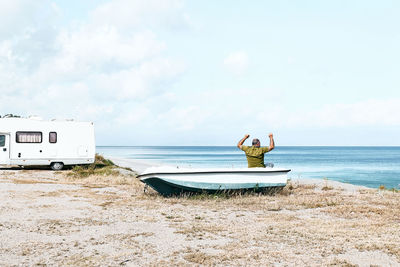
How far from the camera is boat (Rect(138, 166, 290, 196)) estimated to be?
12719 mm

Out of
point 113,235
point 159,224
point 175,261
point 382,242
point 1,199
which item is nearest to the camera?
point 175,261

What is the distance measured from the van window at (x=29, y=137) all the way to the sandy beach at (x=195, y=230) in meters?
Answer: 10.5

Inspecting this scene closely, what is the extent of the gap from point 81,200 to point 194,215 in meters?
4.20

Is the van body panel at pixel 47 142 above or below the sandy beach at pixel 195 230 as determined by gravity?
above

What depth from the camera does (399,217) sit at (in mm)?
9797

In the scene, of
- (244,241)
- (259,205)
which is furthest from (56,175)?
(244,241)

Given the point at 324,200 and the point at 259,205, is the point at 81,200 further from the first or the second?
the point at 324,200

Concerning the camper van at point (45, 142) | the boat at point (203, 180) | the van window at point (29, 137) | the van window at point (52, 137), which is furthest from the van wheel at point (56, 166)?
the boat at point (203, 180)

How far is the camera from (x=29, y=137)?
23578 millimetres

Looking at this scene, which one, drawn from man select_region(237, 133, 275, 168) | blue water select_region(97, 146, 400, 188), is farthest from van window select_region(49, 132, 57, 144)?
man select_region(237, 133, 275, 168)

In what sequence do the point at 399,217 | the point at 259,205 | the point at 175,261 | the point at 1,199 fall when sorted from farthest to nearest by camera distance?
the point at 1,199, the point at 259,205, the point at 399,217, the point at 175,261

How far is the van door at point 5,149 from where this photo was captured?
23250 millimetres

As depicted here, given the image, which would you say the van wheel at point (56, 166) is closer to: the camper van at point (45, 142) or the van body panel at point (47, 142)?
the camper van at point (45, 142)

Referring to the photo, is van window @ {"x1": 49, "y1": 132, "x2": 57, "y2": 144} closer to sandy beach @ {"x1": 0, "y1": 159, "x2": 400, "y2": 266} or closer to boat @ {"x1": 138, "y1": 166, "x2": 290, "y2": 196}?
sandy beach @ {"x1": 0, "y1": 159, "x2": 400, "y2": 266}
